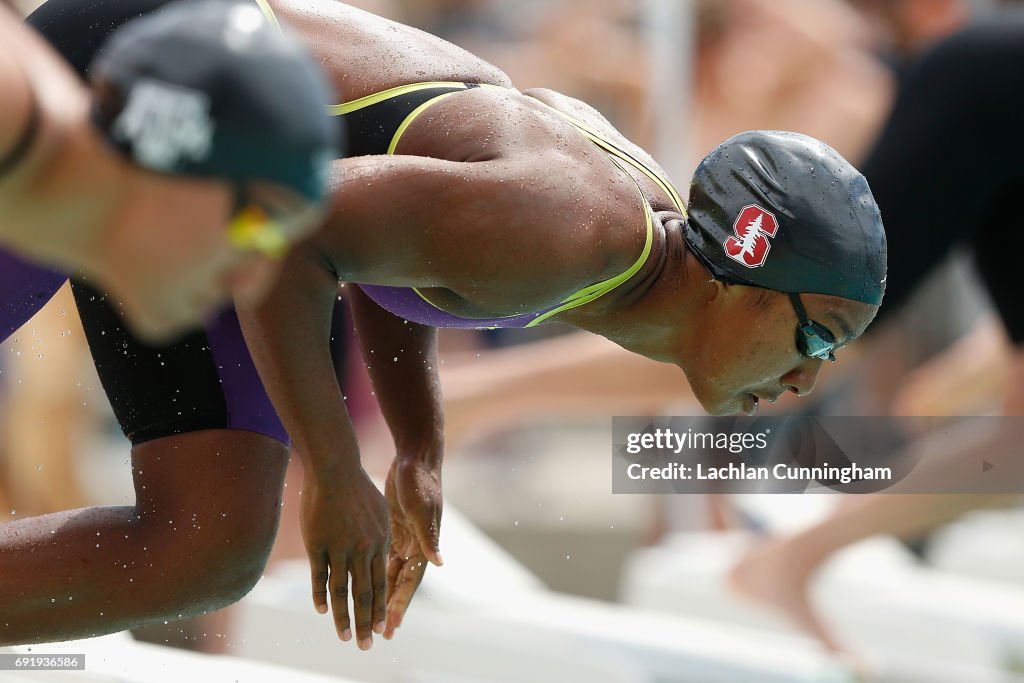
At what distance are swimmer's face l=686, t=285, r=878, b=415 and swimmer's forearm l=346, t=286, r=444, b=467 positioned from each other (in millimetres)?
565

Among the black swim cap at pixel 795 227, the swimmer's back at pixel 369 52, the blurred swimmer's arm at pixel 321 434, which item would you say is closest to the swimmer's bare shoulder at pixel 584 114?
the swimmer's back at pixel 369 52

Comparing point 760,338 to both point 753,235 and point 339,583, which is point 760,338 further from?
point 339,583

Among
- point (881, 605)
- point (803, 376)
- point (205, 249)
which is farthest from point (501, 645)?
point (205, 249)

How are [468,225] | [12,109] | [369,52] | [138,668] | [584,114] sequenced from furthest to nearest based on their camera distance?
[138,668]
[584,114]
[369,52]
[468,225]
[12,109]

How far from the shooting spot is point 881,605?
577cm

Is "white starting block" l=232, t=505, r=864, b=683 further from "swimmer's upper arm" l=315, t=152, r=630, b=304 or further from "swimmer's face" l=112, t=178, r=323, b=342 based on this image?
"swimmer's face" l=112, t=178, r=323, b=342

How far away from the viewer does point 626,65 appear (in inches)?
326

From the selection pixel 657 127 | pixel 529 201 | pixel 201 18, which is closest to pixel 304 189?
pixel 201 18

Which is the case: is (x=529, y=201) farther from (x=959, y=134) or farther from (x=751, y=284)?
(x=959, y=134)

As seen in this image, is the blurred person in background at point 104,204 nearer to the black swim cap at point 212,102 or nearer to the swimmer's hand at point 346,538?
the black swim cap at point 212,102

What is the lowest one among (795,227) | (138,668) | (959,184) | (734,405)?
(138,668)

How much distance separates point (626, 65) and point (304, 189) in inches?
273

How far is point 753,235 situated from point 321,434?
92 centimetres

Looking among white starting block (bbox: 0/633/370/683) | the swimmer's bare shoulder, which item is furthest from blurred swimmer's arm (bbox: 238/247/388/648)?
white starting block (bbox: 0/633/370/683)
